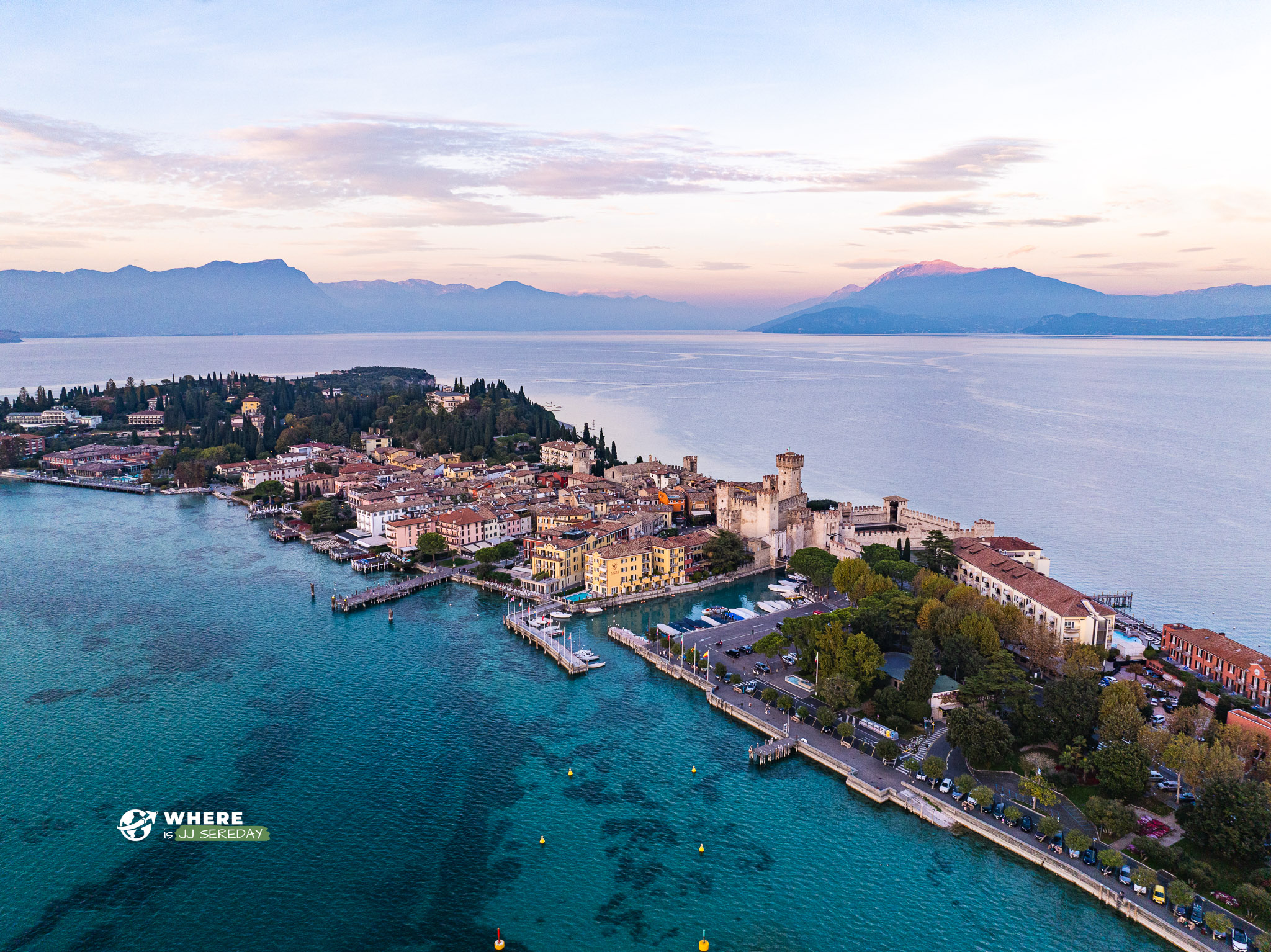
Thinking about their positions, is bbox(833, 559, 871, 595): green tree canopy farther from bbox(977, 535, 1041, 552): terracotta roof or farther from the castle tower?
the castle tower

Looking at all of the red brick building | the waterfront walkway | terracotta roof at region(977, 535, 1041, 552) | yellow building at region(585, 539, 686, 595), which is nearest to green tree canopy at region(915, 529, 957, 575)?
terracotta roof at region(977, 535, 1041, 552)

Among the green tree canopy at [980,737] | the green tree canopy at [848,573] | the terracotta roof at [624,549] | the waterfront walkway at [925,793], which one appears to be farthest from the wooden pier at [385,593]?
the green tree canopy at [980,737]

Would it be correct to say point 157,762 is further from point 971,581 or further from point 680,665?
point 971,581

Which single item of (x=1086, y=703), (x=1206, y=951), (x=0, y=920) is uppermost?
(x=1086, y=703)

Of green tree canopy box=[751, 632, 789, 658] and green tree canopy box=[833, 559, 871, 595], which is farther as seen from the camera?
green tree canopy box=[833, 559, 871, 595]

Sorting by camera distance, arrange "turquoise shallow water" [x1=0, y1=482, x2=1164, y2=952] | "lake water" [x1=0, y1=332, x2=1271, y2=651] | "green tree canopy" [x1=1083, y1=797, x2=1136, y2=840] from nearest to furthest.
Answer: "turquoise shallow water" [x1=0, y1=482, x2=1164, y2=952], "green tree canopy" [x1=1083, y1=797, x2=1136, y2=840], "lake water" [x1=0, y1=332, x2=1271, y2=651]

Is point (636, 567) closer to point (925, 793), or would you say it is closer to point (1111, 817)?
point (925, 793)

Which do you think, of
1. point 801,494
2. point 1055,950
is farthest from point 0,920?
point 801,494
